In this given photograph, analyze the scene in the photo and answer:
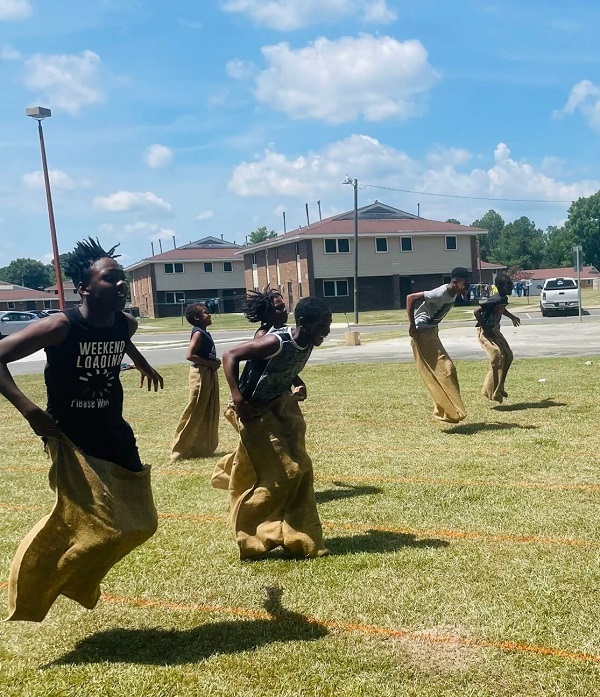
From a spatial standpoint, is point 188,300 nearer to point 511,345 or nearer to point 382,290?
point 382,290

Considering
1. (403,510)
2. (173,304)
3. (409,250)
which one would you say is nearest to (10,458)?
(403,510)

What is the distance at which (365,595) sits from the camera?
193 inches

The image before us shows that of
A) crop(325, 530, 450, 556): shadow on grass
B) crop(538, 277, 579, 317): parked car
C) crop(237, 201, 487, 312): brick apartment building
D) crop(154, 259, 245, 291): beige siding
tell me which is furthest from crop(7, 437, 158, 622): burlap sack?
crop(154, 259, 245, 291): beige siding

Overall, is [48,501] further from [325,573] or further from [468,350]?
[468,350]

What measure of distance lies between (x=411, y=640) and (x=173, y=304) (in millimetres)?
70355

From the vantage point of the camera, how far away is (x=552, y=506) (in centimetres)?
670

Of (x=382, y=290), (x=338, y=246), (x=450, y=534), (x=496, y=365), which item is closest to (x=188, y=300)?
(x=338, y=246)

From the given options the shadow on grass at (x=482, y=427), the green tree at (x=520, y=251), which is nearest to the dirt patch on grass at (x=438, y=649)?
the shadow on grass at (x=482, y=427)

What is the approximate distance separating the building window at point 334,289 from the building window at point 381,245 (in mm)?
3364

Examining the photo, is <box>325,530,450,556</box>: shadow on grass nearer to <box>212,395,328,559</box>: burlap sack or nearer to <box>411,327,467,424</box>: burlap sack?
<box>212,395,328,559</box>: burlap sack

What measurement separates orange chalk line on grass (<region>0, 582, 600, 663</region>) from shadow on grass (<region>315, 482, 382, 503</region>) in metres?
2.59

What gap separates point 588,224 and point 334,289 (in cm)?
4981

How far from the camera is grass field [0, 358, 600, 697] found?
3922 millimetres

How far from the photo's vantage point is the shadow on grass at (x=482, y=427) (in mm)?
10469
